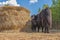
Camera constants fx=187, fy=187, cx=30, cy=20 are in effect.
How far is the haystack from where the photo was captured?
328 inches

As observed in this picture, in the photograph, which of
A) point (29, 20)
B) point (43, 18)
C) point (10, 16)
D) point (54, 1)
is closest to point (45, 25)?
point (43, 18)

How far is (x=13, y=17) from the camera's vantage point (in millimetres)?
9164

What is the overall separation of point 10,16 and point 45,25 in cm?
196

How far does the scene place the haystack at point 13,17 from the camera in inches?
328

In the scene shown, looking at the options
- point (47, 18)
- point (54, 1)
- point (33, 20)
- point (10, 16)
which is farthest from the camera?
point (54, 1)

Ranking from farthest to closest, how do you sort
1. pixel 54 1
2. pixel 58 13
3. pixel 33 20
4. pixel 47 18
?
pixel 54 1 < pixel 58 13 < pixel 33 20 < pixel 47 18

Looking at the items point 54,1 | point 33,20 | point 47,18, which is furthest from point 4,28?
point 54,1

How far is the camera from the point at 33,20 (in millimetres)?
8562

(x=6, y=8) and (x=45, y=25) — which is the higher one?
(x=6, y=8)

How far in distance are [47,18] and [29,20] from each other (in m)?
1.54

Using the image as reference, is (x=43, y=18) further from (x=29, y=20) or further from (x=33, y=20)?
(x=29, y=20)

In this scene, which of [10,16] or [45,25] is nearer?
[45,25]

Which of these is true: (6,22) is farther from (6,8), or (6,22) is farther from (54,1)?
(54,1)

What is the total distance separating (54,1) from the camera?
53.4ft
